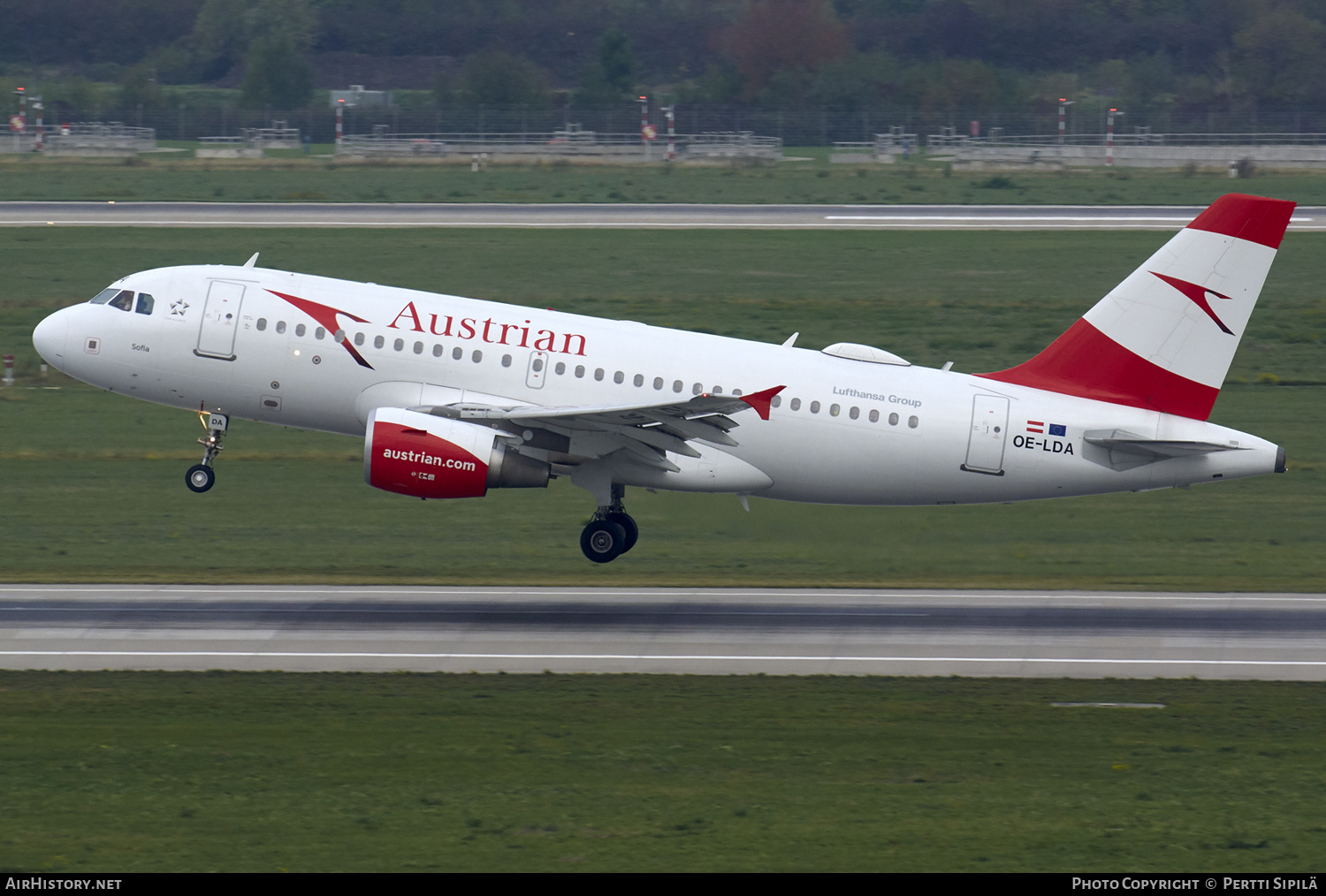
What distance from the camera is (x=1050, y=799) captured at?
69.3ft

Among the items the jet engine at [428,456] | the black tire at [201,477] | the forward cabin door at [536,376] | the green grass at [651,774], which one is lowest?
the green grass at [651,774]

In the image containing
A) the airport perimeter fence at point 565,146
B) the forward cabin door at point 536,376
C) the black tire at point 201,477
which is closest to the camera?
the forward cabin door at point 536,376

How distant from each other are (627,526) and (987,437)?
7851 millimetres

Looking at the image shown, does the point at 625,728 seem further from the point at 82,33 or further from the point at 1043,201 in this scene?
the point at 82,33

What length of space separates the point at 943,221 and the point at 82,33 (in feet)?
382

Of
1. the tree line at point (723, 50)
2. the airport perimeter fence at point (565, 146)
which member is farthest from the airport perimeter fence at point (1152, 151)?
A: the airport perimeter fence at point (565, 146)

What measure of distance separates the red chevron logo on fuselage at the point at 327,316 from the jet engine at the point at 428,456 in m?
2.17

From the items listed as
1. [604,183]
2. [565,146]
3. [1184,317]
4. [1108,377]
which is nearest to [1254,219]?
[1184,317]

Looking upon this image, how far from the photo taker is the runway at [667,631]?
27.7m

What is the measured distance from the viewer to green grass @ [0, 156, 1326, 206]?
294 feet

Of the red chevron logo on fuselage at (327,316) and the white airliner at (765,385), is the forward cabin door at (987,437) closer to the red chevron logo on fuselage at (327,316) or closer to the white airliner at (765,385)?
the white airliner at (765,385)

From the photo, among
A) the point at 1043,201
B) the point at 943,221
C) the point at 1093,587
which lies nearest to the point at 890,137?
the point at 1043,201

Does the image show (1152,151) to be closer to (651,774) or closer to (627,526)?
(627,526)

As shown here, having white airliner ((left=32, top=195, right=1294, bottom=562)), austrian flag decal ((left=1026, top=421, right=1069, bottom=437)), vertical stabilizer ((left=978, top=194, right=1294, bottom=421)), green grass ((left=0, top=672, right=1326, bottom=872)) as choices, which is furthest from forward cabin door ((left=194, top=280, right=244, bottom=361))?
vertical stabilizer ((left=978, top=194, right=1294, bottom=421))
